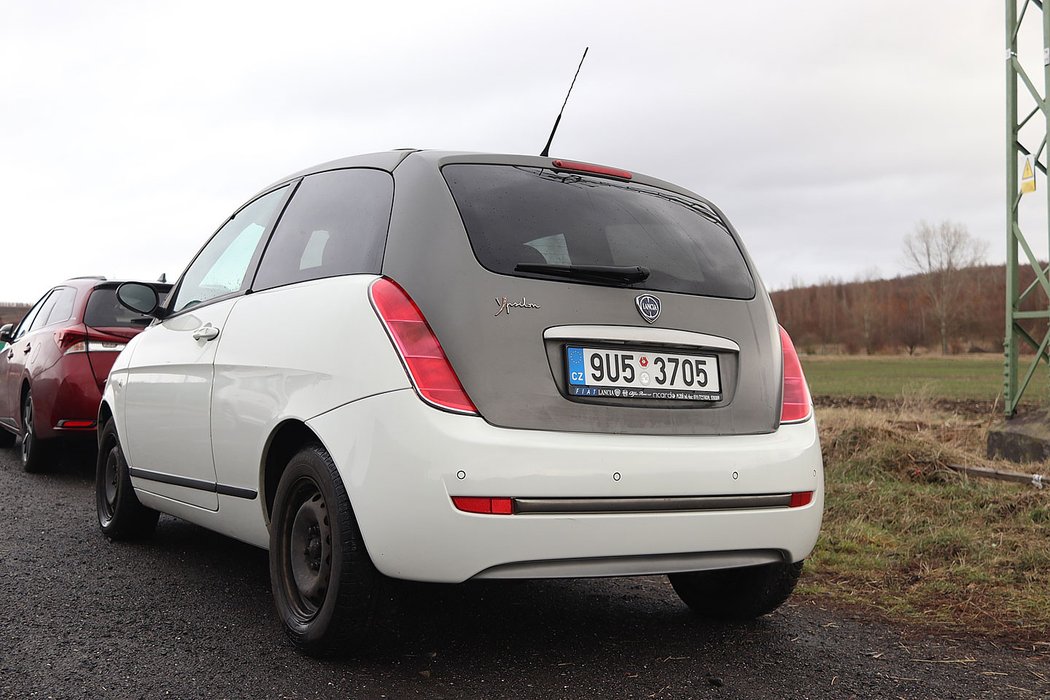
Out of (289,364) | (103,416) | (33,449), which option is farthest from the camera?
(33,449)

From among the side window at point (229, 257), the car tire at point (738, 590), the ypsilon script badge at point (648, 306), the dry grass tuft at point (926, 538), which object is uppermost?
the side window at point (229, 257)

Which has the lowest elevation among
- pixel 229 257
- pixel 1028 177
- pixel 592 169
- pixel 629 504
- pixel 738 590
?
pixel 738 590

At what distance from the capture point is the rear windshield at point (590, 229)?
11.0ft

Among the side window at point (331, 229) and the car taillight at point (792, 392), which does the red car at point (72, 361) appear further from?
the car taillight at point (792, 392)

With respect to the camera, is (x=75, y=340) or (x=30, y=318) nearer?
(x=75, y=340)

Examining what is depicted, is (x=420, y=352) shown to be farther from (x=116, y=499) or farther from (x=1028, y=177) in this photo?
(x=1028, y=177)

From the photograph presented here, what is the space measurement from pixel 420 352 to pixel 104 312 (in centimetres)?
615

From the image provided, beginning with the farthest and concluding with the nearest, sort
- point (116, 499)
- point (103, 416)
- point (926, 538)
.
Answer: point (103, 416) → point (926, 538) → point (116, 499)

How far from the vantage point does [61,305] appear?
349 inches

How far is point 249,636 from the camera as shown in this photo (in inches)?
145

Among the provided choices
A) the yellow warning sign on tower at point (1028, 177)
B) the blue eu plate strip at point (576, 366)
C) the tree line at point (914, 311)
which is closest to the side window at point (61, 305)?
the blue eu plate strip at point (576, 366)

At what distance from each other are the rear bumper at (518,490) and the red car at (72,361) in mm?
5192

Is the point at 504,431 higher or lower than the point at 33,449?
higher

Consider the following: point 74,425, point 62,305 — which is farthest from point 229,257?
point 62,305
